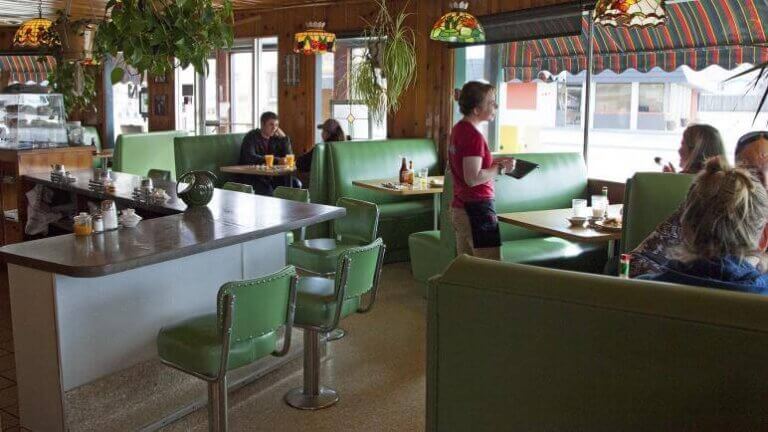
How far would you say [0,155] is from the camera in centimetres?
604

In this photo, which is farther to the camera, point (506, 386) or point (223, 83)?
point (223, 83)

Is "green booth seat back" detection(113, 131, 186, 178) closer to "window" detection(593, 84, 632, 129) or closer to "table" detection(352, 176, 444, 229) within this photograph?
"table" detection(352, 176, 444, 229)

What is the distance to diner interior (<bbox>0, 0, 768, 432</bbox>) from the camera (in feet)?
5.78

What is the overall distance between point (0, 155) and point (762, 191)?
571 cm

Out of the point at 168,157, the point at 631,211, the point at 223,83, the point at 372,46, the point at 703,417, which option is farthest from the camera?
the point at 223,83

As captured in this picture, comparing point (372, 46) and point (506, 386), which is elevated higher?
point (372, 46)

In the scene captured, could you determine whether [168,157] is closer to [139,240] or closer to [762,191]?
[139,240]

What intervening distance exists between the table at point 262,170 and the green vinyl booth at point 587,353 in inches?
210

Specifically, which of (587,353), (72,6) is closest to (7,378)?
(587,353)

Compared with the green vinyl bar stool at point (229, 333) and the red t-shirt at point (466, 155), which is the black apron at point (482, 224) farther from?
the green vinyl bar stool at point (229, 333)

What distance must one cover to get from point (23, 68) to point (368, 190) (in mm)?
9480

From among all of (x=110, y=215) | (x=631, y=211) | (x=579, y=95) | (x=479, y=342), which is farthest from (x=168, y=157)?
(x=479, y=342)


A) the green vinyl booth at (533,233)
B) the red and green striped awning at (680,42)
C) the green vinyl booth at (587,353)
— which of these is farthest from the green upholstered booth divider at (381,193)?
the green vinyl booth at (587,353)

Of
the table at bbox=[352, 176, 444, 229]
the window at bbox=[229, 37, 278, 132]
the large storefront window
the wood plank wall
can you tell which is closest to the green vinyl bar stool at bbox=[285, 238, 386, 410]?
the table at bbox=[352, 176, 444, 229]
